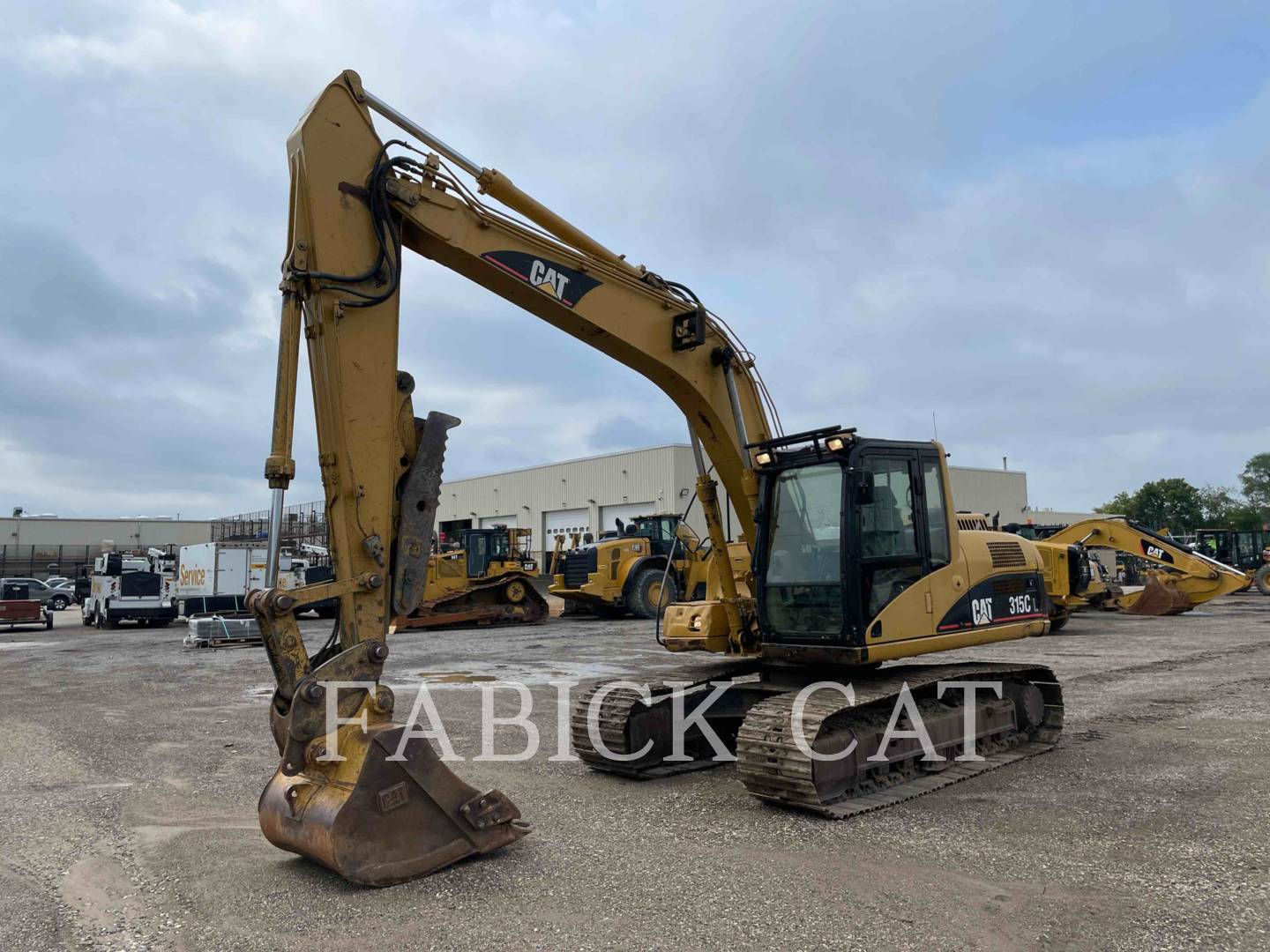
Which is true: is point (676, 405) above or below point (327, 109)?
below

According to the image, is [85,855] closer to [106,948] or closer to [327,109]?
[106,948]

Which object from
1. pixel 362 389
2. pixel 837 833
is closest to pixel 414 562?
pixel 362 389

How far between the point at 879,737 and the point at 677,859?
7.48ft

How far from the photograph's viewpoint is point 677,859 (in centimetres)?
554

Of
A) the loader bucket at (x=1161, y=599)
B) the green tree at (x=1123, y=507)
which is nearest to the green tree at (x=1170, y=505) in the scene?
the green tree at (x=1123, y=507)

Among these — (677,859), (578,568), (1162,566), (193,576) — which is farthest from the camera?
(193,576)

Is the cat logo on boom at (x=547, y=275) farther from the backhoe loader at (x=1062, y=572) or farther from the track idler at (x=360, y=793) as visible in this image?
the backhoe loader at (x=1062, y=572)

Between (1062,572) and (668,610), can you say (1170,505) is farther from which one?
(668,610)

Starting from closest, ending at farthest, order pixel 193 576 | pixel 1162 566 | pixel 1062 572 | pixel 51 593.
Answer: pixel 1062 572, pixel 1162 566, pixel 193 576, pixel 51 593

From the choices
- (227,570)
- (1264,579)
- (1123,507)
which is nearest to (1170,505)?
(1123,507)

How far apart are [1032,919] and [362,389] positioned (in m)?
4.56

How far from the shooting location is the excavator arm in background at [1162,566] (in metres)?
22.2

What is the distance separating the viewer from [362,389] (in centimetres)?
548

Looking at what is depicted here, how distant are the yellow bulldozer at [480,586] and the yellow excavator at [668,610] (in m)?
17.3
